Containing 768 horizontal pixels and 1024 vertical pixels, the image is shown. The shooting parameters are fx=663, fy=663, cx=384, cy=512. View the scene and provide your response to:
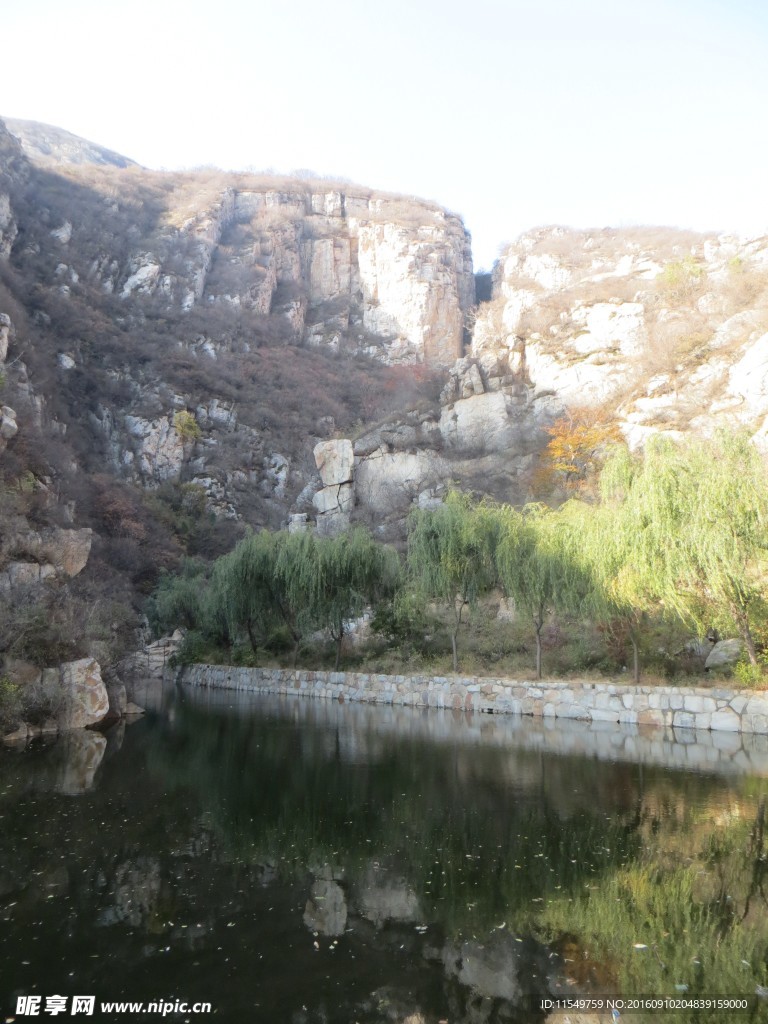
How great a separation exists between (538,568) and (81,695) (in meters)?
12.1

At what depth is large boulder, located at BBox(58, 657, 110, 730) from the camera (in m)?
15.2

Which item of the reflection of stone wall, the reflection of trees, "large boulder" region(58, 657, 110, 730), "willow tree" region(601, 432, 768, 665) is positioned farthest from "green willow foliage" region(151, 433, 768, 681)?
"large boulder" region(58, 657, 110, 730)

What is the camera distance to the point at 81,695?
15.5 meters

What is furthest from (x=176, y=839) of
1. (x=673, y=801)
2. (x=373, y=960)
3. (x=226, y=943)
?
(x=673, y=801)

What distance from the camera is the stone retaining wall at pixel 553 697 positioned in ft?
46.1

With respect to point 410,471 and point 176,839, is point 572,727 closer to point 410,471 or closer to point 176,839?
point 176,839

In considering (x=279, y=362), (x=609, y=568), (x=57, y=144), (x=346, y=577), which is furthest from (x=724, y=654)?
(x=57, y=144)

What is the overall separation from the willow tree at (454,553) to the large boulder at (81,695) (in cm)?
1007

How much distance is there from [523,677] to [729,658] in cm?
542

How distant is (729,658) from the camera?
16156 millimetres

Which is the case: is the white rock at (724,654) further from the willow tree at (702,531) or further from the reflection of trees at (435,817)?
the reflection of trees at (435,817)

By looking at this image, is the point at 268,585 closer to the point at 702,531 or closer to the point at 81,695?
the point at 81,695

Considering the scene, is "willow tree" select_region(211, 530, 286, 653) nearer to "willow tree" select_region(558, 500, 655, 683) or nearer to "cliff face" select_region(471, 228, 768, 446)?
"willow tree" select_region(558, 500, 655, 683)

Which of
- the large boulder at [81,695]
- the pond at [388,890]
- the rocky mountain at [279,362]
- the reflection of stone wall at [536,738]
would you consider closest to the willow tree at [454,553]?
the reflection of stone wall at [536,738]
